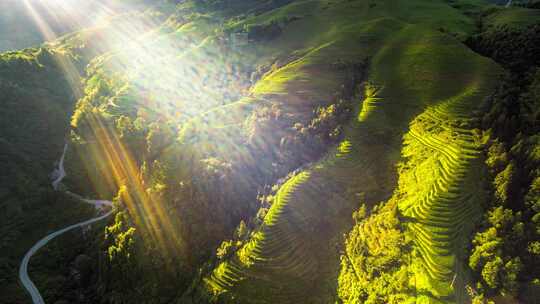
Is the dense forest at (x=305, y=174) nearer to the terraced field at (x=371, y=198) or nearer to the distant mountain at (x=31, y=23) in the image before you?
the terraced field at (x=371, y=198)

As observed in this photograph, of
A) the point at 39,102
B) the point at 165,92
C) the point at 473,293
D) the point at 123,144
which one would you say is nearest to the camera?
the point at 473,293

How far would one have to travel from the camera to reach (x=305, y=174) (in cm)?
3641

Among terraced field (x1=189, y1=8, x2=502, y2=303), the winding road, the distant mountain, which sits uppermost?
the distant mountain

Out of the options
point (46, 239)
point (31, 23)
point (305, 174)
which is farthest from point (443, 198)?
point (31, 23)

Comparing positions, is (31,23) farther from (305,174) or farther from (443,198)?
(443,198)

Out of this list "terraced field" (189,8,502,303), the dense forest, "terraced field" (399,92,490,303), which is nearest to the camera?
"terraced field" (399,92,490,303)

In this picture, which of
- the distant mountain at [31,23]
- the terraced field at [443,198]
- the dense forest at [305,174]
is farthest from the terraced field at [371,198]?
the distant mountain at [31,23]

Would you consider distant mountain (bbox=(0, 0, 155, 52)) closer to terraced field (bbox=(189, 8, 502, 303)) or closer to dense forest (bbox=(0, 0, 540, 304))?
dense forest (bbox=(0, 0, 540, 304))

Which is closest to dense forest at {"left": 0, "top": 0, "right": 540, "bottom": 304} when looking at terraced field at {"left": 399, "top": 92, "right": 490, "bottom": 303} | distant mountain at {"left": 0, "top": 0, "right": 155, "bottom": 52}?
terraced field at {"left": 399, "top": 92, "right": 490, "bottom": 303}

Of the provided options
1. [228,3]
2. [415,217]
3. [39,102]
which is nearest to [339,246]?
[415,217]

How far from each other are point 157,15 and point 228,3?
1855 inches

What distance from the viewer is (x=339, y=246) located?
3058 centimetres

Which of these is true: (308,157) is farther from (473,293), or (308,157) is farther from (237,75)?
(237,75)

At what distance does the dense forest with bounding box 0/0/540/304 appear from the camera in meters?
25.7
